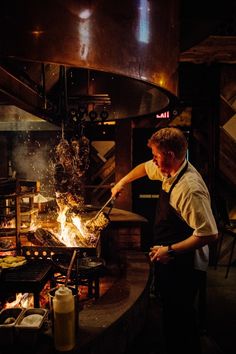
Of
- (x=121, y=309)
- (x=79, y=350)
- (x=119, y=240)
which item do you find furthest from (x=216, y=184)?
(x=79, y=350)

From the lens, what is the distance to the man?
3410mm

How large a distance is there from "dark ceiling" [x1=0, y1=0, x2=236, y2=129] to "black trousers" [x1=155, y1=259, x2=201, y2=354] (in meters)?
1.87

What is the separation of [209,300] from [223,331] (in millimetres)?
1178

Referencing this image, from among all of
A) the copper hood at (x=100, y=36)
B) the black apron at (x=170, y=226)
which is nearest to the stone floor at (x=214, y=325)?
the black apron at (x=170, y=226)

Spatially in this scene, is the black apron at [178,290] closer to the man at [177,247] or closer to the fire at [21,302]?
the man at [177,247]

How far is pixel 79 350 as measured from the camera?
2.46 m

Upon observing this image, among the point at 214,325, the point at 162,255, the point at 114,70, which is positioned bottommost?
the point at 214,325

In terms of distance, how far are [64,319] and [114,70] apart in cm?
170

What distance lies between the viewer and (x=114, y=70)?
165 cm

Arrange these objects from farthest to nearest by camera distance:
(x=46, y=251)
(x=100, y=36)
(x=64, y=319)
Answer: (x=46, y=251) → (x=64, y=319) → (x=100, y=36)

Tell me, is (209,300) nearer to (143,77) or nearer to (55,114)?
(55,114)

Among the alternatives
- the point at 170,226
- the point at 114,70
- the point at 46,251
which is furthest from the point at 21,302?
the point at 114,70

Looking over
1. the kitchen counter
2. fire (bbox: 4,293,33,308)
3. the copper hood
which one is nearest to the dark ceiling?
the copper hood

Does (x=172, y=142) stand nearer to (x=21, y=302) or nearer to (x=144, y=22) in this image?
(x=144, y=22)
